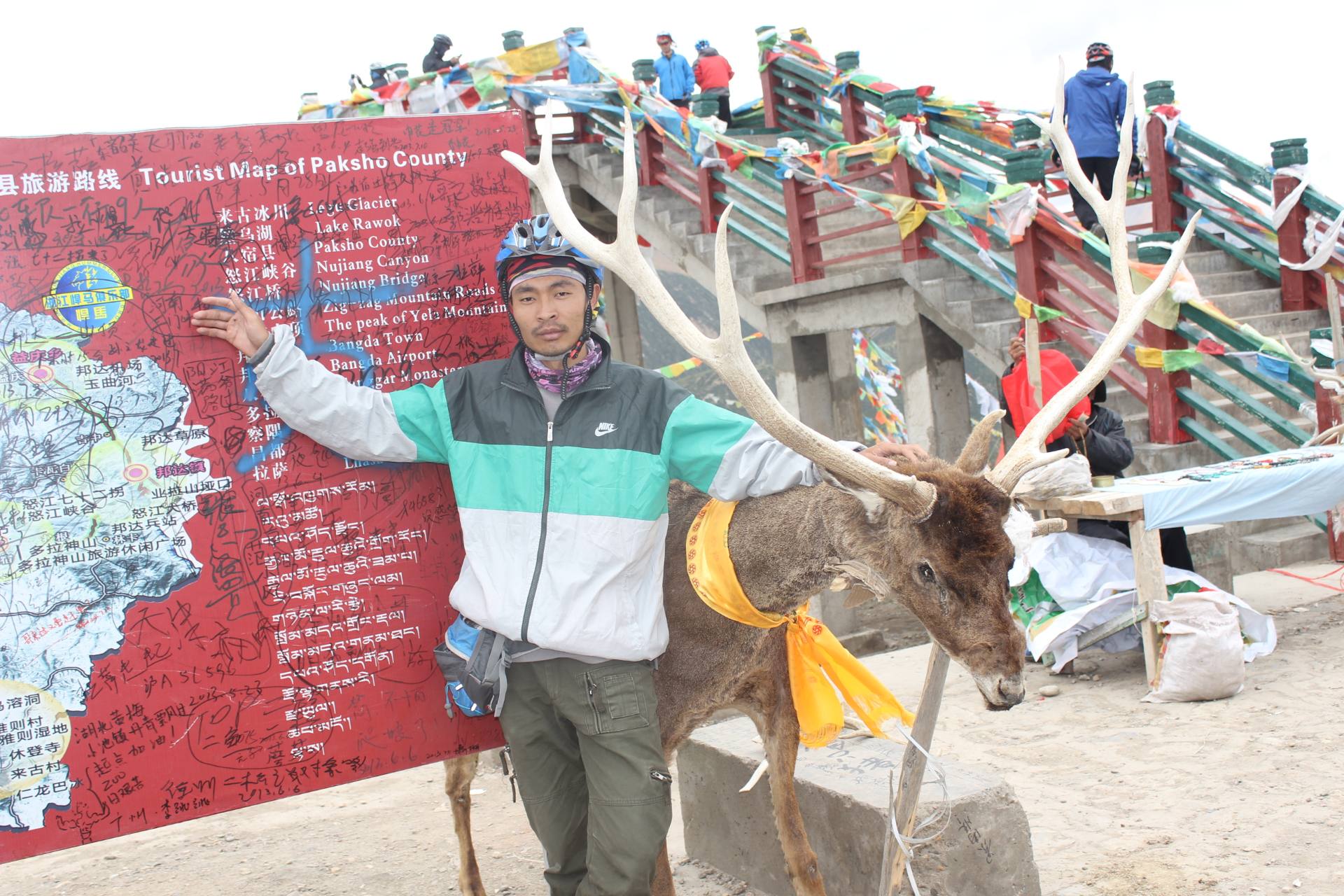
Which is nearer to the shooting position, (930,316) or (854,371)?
(930,316)

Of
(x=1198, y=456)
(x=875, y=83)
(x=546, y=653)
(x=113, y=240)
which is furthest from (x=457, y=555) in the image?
(x=875, y=83)

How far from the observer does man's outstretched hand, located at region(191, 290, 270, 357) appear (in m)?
3.50

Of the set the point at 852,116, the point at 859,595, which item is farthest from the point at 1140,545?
the point at 852,116

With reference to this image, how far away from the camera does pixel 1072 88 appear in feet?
32.7

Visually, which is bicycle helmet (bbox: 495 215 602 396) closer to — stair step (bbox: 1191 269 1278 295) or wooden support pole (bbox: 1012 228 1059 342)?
wooden support pole (bbox: 1012 228 1059 342)

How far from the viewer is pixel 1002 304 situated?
Answer: 900 cm

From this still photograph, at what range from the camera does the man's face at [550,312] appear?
3.41 m

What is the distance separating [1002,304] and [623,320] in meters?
6.93

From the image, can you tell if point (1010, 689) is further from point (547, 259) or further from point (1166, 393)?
point (1166, 393)

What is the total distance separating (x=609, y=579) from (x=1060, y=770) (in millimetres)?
2933

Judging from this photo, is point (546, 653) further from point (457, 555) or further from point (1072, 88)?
point (1072, 88)

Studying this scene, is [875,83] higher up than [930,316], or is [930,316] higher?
[875,83]

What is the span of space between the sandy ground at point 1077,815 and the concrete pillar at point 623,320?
8824 millimetres

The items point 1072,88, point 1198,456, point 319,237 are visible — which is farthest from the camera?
point 1072,88
